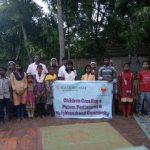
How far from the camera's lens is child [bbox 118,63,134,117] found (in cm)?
1175

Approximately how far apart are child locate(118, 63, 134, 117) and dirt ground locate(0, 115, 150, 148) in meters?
0.34

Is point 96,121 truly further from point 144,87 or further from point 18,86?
point 18,86

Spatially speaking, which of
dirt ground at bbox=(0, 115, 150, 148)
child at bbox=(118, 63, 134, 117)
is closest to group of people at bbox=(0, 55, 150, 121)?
child at bbox=(118, 63, 134, 117)

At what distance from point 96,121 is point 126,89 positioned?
146 cm

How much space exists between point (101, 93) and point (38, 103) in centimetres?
197

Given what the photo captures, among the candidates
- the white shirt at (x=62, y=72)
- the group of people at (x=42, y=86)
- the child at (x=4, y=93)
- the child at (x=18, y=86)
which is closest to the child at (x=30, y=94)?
the group of people at (x=42, y=86)

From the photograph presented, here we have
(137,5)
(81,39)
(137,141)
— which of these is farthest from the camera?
(81,39)

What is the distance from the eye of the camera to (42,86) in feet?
39.0

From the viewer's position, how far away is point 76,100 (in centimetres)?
1170

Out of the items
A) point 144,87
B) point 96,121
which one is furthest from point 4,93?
point 144,87

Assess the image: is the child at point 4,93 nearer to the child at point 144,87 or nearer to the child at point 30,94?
the child at point 30,94

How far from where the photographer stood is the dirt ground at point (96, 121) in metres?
9.23

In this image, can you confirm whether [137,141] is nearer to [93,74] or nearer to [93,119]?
[93,119]

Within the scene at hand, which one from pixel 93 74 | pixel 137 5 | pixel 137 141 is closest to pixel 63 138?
pixel 137 141
